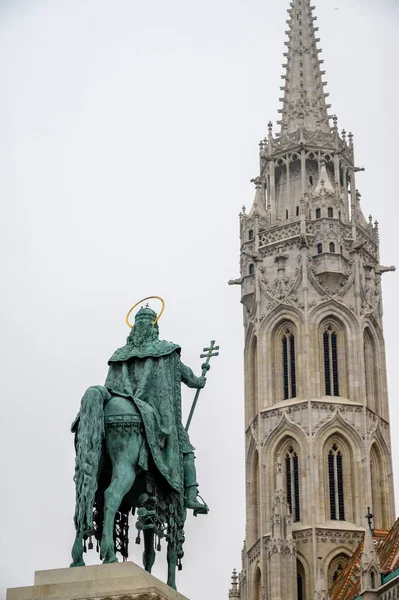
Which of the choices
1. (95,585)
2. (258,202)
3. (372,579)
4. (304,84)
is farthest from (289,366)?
(95,585)

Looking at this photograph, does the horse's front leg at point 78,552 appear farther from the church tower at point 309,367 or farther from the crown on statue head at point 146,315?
the church tower at point 309,367

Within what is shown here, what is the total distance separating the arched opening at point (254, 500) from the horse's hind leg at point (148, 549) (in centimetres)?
4572

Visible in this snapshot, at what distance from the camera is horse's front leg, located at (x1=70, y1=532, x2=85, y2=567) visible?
13.8m

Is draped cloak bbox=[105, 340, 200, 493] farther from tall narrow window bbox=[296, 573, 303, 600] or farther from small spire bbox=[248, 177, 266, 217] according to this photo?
small spire bbox=[248, 177, 266, 217]

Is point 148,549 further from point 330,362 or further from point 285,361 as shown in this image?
point 285,361

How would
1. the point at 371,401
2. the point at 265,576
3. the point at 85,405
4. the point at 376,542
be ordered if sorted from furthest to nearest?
the point at 371,401
the point at 265,576
the point at 376,542
the point at 85,405

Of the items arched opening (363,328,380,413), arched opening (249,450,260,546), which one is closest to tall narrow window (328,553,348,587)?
arched opening (249,450,260,546)

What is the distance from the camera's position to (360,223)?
64.4 metres

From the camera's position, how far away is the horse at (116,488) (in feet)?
45.6

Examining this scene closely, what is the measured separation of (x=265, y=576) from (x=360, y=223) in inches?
656

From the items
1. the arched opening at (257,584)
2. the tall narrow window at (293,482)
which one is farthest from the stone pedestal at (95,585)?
the arched opening at (257,584)

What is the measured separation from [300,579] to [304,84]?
23.4 meters

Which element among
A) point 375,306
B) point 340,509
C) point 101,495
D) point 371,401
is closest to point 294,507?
point 340,509

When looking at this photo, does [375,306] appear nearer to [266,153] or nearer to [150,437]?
[266,153]
